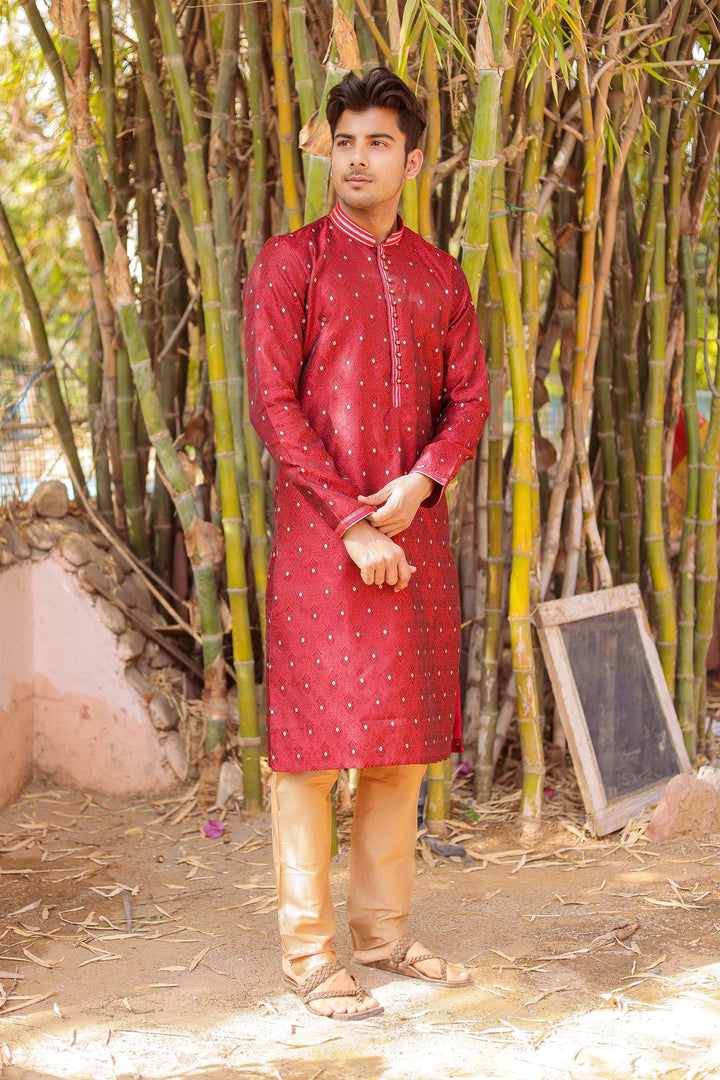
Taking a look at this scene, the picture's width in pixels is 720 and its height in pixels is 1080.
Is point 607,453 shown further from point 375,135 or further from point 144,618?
point 375,135

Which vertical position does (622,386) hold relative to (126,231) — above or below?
below

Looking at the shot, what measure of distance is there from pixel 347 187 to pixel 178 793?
1702 millimetres

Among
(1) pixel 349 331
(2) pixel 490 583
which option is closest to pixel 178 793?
(2) pixel 490 583

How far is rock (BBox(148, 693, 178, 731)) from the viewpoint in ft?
9.41

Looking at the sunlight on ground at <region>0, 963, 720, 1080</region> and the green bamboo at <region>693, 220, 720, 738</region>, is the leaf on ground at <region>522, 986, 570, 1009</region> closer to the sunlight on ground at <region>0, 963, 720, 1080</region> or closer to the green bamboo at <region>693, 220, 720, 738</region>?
the sunlight on ground at <region>0, 963, 720, 1080</region>

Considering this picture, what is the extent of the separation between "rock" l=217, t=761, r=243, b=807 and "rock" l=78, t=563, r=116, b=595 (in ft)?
1.85

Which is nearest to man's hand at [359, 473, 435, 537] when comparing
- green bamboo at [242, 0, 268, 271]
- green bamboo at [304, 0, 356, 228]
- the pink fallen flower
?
green bamboo at [304, 0, 356, 228]

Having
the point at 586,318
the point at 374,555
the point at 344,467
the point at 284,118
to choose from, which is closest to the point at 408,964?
the point at 374,555

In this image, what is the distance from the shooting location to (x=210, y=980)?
1.88 meters

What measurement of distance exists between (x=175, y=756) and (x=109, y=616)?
1.30ft

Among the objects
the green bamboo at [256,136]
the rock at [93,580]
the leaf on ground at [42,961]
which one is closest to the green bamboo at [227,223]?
the green bamboo at [256,136]

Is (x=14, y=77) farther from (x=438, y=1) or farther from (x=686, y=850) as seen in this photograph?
(x=686, y=850)

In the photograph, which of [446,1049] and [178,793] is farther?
[178,793]

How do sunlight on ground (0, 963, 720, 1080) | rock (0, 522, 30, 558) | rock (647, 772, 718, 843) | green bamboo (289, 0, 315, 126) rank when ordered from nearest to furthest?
sunlight on ground (0, 963, 720, 1080) → green bamboo (289, 0, 315, 126) → rock (647, 772, 718, 843) → rock (0, 522, 30, 558)
